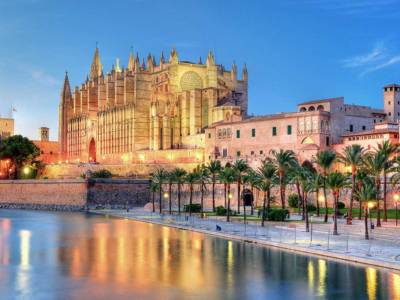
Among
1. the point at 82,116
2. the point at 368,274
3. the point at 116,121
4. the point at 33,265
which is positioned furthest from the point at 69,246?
the point at 82,116

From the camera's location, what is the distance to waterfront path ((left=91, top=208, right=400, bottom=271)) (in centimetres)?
2584

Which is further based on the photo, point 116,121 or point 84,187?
point 116,121

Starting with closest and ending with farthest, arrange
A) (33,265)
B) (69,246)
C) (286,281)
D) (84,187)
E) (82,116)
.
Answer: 1. (286,281)
2. (33,265)
3. (69,246)
4. (84,187)
5. (82,116)

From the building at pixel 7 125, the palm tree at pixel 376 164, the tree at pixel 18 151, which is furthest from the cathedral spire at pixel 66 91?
the palm tree at pixel 376 164

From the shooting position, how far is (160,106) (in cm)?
8694

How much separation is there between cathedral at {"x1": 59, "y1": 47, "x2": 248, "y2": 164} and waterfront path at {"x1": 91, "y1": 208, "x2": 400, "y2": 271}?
3209 cm

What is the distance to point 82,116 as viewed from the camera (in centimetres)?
10675

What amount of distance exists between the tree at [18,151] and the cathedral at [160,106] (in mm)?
10825

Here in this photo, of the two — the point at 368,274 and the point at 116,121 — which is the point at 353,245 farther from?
the point at 116,121

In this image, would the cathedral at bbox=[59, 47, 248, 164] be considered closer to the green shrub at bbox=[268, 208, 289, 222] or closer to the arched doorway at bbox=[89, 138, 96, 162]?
the arched doorway at bbox=[89, 138, 96, 162]

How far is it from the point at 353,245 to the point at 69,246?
1527 centimetres

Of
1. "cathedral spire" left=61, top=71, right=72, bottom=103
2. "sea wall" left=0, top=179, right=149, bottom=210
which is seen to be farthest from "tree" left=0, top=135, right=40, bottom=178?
"cathedral spire" left=61, top=71, right=72, bottom=103

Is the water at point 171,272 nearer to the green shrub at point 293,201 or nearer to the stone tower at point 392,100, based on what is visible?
the green shrub at point 293,201

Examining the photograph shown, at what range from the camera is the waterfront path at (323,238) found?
2584 cm
